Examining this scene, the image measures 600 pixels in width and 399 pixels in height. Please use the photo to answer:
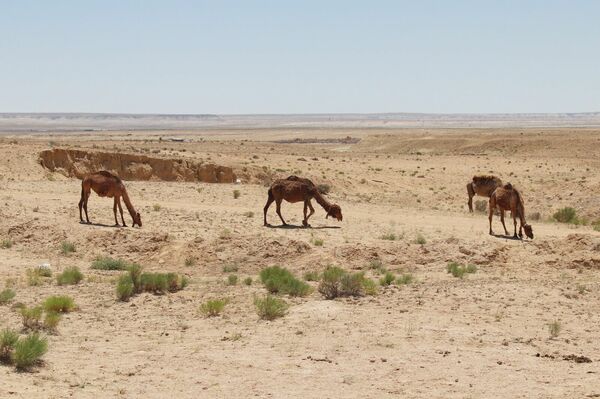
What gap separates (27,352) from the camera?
11.9 m

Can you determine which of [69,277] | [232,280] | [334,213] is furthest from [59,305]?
[334,213]

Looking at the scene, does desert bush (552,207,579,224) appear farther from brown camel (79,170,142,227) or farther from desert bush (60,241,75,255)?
desert bush (60,241,75,255)

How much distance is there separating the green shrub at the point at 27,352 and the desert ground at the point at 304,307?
0.47 feet

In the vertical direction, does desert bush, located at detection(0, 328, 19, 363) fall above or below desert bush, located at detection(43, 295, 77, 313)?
above

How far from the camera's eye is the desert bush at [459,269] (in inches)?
751

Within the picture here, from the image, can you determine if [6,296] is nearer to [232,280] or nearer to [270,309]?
[232,280]

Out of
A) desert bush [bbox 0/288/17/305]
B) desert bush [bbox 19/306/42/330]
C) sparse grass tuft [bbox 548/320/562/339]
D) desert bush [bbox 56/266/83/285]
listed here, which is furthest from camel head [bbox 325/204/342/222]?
desert bush [bbox 19/306/42/330]

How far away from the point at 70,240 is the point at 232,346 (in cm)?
1055

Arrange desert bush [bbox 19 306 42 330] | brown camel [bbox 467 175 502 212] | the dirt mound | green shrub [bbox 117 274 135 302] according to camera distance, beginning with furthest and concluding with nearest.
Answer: the dirt mound, brown camel [bbox 467 175 502 212], green shrub [bbox 117 274 135 302], desert bush [bbox 19 306 42 330]

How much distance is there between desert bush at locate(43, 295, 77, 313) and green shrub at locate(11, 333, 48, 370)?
10.7 feet

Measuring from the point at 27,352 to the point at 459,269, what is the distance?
1014cm

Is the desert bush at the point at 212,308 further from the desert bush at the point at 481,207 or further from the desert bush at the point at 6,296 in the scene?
the desert bush at the point at 481,207

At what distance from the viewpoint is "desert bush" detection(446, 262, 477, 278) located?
19078 mm

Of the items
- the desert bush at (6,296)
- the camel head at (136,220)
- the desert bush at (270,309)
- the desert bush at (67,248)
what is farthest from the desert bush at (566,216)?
the desert bush at (6,296)
